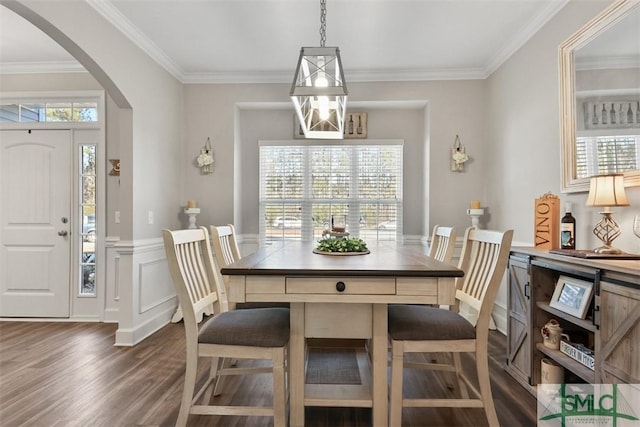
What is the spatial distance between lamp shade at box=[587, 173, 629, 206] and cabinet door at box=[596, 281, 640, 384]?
0.46 m

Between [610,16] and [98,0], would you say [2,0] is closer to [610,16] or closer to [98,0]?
[98,0]

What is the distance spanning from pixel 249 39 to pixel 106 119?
1.68m

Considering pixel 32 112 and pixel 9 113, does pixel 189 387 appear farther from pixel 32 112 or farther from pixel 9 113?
pixel 9 113

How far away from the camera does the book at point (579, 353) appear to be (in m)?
1.73

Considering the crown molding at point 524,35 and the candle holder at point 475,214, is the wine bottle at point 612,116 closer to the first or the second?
the crown molding at point 524,35

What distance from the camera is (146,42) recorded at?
319 cm

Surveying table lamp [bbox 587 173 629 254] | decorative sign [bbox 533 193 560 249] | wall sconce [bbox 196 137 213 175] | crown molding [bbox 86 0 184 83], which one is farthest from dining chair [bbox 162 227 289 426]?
wall sconce [bbox 196 137 213 175]

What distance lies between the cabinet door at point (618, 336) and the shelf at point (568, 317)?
0.09 meters

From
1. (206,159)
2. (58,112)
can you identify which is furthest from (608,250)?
(58,112)

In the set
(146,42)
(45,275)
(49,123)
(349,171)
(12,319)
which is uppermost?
(146,42)

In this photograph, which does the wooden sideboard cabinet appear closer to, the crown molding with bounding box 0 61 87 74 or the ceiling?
the ceiling

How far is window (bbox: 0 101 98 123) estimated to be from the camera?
3.59m

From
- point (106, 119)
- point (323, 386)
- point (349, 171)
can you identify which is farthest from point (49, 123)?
point (323, 386)

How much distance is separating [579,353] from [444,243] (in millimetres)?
962
